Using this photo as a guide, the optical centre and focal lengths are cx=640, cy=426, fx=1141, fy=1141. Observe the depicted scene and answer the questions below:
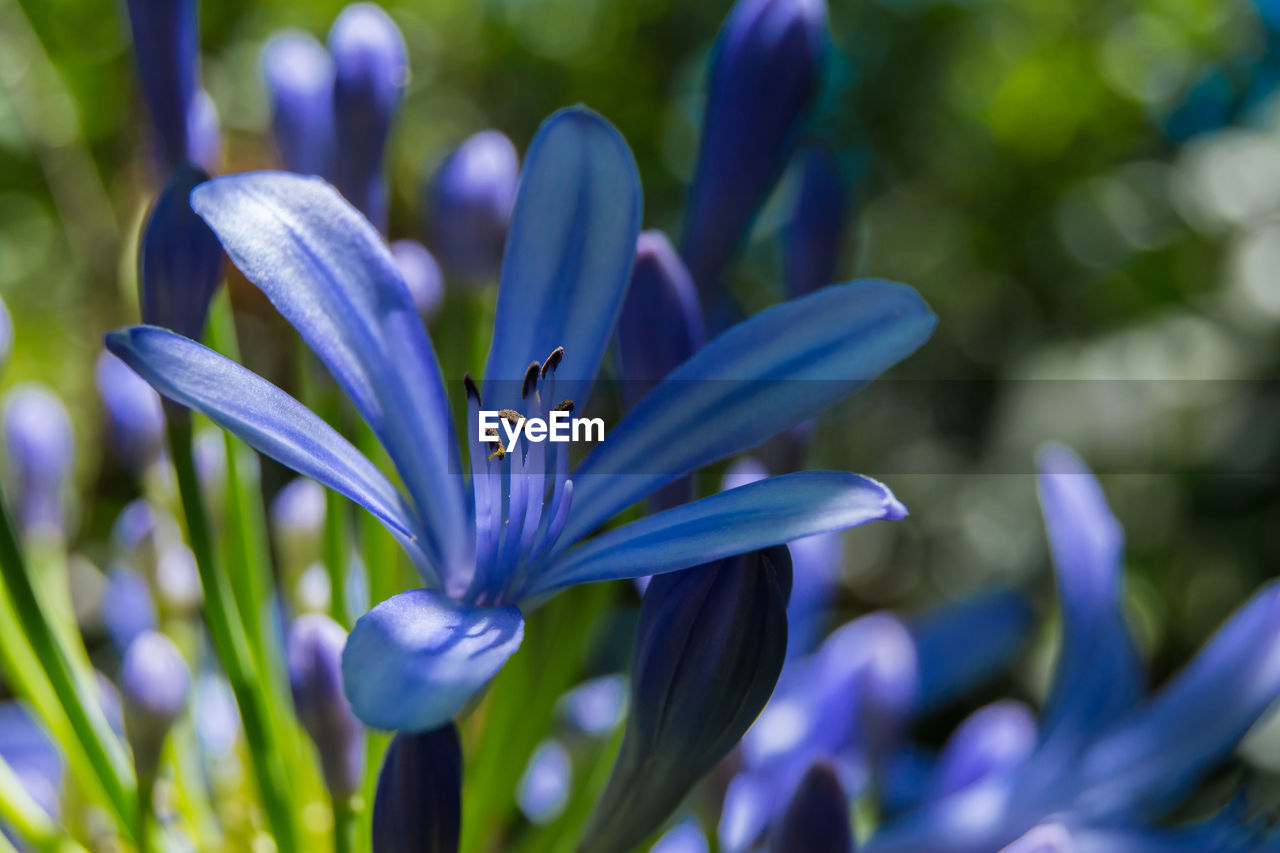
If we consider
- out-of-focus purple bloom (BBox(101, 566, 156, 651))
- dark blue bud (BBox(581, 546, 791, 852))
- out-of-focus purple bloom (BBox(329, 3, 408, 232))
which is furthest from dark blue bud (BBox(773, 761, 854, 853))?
out-of-focus purple bloom (BBox(101, 566, 156, 651))

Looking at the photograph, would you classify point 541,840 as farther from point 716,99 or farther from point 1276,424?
point 1276,424

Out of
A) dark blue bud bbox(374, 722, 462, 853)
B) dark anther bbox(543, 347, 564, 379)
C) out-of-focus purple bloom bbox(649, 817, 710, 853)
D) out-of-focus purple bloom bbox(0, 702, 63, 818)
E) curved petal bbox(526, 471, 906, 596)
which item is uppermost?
dark anther bbox(543, 347, 564, 379)

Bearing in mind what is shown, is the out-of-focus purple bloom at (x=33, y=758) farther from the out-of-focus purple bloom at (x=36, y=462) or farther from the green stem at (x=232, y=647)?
the green stem at (x=232, y=647)

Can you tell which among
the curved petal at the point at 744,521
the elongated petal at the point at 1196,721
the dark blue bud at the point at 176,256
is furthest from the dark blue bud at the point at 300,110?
the elongated petal at the point at 1196,721

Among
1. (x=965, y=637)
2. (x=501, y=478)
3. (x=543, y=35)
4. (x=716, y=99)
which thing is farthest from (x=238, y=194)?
(x=543, y=35)

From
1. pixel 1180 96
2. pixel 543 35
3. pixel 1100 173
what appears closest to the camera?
pixel 1180 96

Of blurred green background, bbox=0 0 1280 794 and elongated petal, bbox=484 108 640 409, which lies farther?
blurred green background, bbox=0 0 1280 794

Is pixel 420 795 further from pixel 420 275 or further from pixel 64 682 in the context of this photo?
pixel 420 275

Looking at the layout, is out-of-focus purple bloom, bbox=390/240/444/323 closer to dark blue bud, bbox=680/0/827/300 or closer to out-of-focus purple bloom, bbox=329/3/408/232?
out-of-focus purple bloom, bbox=329/3/408/232

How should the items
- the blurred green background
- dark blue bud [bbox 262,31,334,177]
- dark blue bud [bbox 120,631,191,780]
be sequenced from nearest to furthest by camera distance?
1. dark blue bud [bbox 120,631,191,780]
2. dark blue bud [bbox 262,31,334,177]
3. the blurred green background
